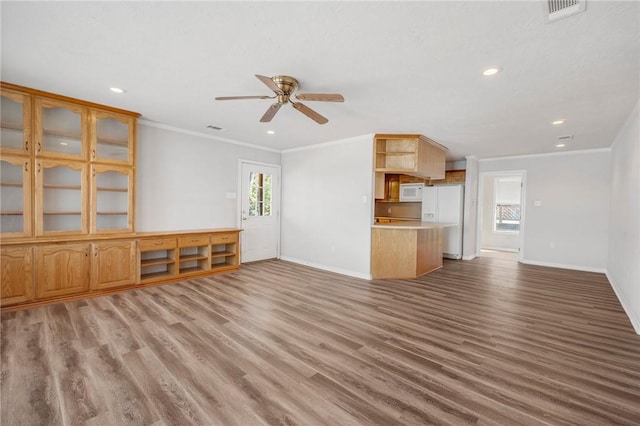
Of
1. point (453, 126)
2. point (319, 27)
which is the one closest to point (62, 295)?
point (319, 27)

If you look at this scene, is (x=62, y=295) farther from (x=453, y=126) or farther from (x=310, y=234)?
(x=453, y=126)

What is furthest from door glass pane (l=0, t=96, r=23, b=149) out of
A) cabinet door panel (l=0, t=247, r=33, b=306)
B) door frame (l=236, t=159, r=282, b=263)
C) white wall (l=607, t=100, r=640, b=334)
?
white wall (l=607, t=100, r=640, b=334)

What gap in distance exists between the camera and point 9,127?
328 centimetres

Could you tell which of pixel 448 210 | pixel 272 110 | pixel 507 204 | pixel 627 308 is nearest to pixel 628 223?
pixel 627 308

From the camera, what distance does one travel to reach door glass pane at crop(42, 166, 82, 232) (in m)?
3.57

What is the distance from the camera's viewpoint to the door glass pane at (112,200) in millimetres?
3988

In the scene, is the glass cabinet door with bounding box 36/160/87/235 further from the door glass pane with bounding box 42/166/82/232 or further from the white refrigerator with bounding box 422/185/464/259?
the white refrigerator with bounding box 422/185/464/259

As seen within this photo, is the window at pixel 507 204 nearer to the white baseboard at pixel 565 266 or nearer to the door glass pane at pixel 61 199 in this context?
the white baseboard at pixel 565 266

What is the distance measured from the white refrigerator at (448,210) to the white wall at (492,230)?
1.82 m

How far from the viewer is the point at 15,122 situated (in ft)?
10.9

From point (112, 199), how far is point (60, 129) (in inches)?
42.2

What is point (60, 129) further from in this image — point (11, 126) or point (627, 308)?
point (627, 308)

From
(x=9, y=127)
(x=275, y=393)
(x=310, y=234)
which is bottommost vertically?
(x=275, y=393)

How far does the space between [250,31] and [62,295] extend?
3.96 meters
